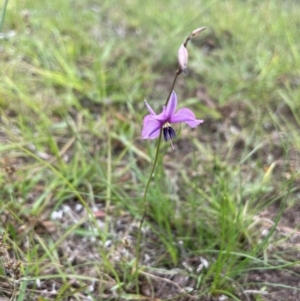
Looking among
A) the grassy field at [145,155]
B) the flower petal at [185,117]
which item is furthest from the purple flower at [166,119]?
the grassy field at [145,155]

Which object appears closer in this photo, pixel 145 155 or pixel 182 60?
pixel 182 60

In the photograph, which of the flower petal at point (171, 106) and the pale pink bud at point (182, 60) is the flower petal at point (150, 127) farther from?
the pale pink bud at point (182, 60)

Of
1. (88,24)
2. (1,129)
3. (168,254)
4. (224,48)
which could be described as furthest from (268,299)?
(88,24)

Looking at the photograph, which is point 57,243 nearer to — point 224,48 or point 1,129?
point 1,129

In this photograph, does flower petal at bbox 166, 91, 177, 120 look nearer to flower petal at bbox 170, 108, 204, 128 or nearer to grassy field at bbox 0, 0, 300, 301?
flower petal at bbox 170, 108, 204, 128

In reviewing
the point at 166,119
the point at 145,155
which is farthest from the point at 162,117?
the point at 145,155

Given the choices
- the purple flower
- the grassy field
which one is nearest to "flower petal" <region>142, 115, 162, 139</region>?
the purple flower

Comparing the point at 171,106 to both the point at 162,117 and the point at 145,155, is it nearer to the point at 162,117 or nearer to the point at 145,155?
the point at 162,117
